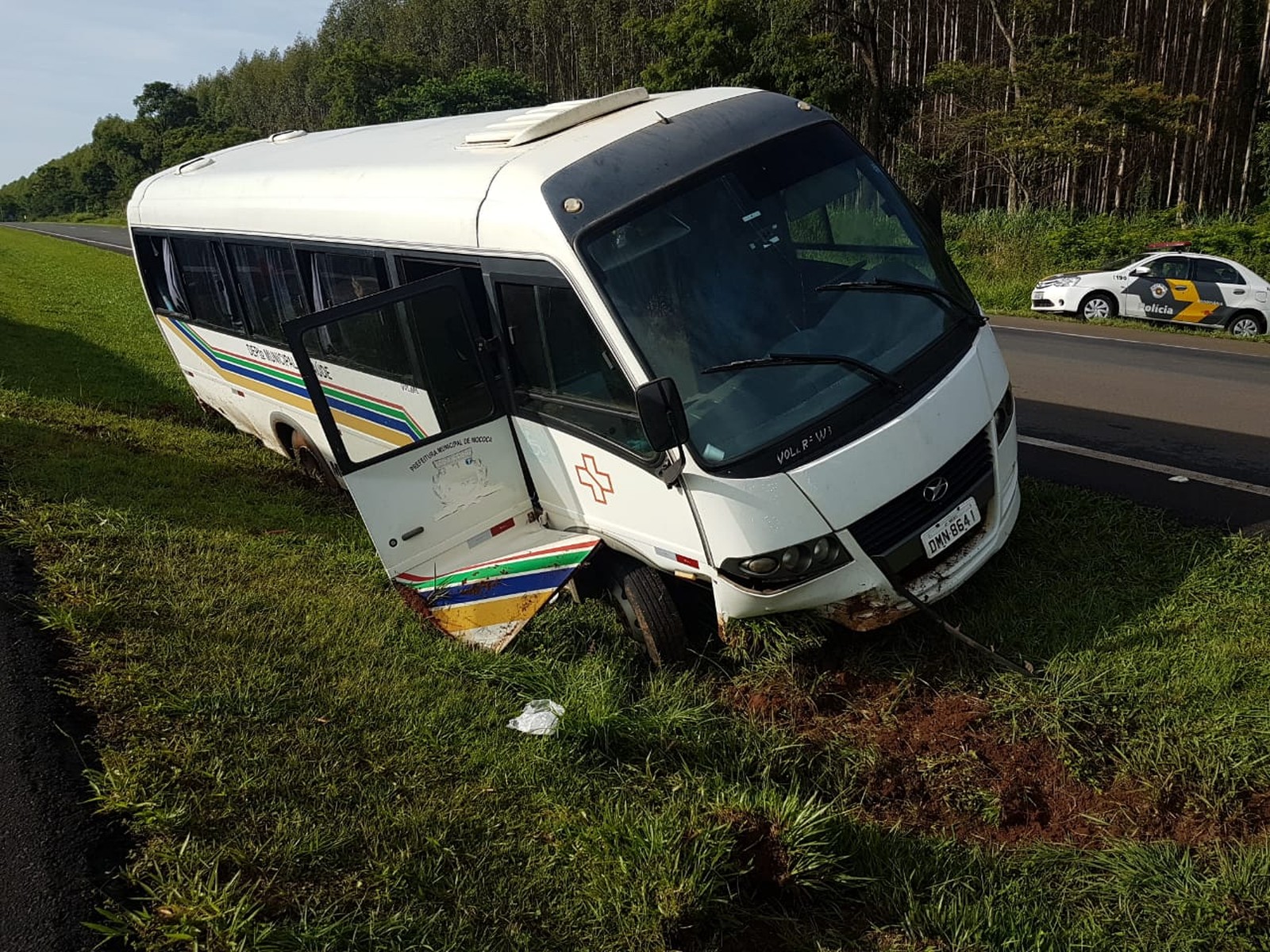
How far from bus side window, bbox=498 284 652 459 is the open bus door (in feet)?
0.91

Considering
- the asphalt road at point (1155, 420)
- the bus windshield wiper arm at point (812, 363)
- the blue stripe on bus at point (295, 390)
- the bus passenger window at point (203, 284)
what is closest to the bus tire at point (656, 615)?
the bus windshield wiper arm at point (812, 363)

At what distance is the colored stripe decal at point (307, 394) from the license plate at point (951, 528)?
3.07m

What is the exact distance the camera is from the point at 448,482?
5.66 metres

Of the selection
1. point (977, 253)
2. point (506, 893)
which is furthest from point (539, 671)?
point (977, 253)

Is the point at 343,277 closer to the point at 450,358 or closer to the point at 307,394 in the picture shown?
the point at 307,394

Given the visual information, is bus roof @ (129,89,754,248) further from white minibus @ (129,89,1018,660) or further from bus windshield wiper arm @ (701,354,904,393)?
bus windshield wiper arm @ (701,354,904,393)

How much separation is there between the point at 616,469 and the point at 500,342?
1144 millimetres

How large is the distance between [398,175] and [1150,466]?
608cm

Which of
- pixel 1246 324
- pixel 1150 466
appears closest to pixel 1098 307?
pixel 1246 324

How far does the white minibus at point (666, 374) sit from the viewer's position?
478 centimetres

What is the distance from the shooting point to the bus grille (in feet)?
15.8

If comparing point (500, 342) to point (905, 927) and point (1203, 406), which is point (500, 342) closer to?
point (905, 927)

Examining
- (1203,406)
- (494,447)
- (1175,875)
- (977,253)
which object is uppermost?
(494,447)

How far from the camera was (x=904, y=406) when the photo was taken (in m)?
4.91
